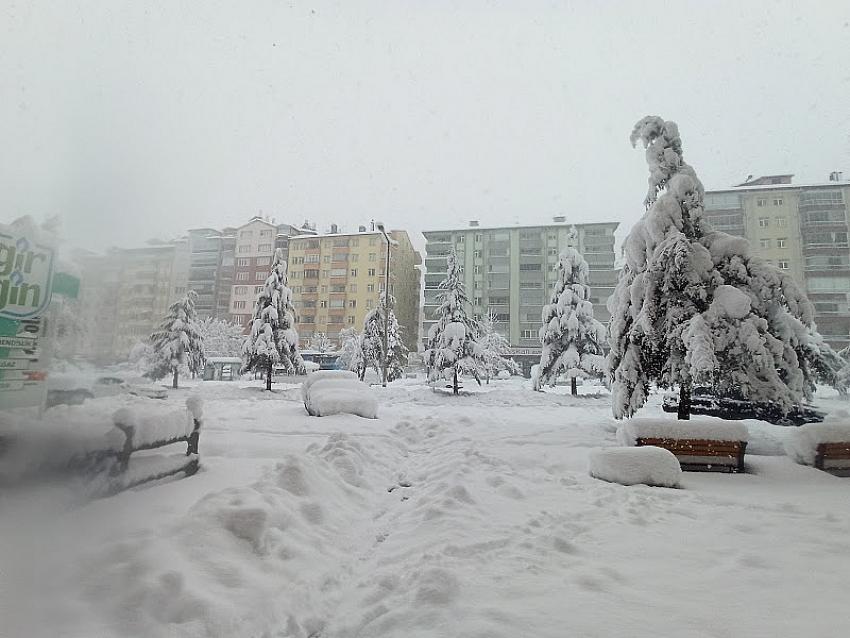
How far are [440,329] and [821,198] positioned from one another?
138 ft

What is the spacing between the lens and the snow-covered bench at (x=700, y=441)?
7844 millimetres

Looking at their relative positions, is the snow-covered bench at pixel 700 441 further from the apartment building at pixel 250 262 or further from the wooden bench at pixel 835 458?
the apartment building at pixel 250 262

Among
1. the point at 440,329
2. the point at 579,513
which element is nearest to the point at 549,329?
the point at 440,329

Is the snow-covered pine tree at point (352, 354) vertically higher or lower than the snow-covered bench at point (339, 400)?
higher

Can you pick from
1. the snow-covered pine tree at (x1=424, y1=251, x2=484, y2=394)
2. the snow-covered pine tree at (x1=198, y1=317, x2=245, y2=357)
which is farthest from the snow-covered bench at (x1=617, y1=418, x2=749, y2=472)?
the snow-covered pine tree at (x1=198, y1=317, x2=245, y2=357)

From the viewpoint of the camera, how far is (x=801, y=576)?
3.54m

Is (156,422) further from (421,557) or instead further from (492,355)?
(492,355)

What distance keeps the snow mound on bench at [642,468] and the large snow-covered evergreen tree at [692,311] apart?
296cm

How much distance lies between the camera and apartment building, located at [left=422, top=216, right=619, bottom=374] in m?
55.2

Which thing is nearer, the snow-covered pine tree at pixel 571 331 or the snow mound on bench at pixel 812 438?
the snow mound on bench at pixel 812 438

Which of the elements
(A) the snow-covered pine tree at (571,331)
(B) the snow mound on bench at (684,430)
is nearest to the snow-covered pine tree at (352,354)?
(A) the snow-covered pine tree at (571,331)

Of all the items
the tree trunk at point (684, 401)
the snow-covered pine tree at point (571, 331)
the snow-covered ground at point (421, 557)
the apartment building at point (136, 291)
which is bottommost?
the snow-covered ground at point (421, 557)

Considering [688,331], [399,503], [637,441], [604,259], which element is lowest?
[399,503]

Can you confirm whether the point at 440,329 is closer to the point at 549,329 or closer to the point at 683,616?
the point at 549,329
